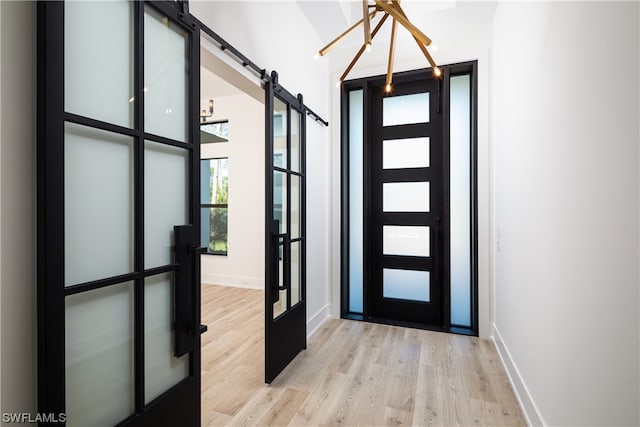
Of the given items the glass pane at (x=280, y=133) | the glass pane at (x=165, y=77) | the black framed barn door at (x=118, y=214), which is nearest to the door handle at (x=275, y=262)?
the glass pane at (x=280, y=133)

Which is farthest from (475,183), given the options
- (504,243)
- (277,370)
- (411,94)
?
(277,370)

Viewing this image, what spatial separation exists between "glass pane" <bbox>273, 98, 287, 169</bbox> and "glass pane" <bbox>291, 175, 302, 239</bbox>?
0.22 metres

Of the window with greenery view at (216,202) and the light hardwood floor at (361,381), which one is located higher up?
the window with greenery view at (216,202)

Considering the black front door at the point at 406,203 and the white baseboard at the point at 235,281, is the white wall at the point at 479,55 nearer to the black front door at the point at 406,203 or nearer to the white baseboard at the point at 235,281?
the black front door at the point at 406,203

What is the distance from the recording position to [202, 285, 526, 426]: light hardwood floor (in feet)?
5.99

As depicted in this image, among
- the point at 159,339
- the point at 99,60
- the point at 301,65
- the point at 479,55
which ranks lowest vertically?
the point at 159,339

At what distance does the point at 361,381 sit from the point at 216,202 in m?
4.06

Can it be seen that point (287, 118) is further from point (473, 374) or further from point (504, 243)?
point (473, 374)

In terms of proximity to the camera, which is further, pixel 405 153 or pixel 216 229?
pixel 216 229

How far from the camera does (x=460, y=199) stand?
321 cm

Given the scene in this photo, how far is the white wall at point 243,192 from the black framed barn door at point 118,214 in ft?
11.2

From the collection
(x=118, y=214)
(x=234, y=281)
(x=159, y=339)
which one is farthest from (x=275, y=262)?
(x=234, y=281)

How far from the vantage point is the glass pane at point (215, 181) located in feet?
17.4

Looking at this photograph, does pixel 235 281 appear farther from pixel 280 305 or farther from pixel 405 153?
pixel 405 153
